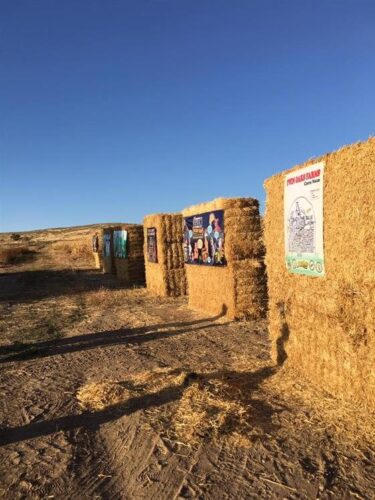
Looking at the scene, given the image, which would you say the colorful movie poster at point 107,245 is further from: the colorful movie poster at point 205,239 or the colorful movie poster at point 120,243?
the colorful movie poster at point 205,239

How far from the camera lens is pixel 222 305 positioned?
12.5m

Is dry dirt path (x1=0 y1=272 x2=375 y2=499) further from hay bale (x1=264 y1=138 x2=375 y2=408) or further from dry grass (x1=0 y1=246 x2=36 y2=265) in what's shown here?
dry grass (x1=0 y1=246 x2=36 y2=265)

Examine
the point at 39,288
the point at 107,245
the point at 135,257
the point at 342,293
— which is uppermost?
the point at 107,245

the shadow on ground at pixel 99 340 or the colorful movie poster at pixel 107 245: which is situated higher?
the colorful movie poster at pixel 107 245

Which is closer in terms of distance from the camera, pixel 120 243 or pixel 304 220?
pixel 304 220

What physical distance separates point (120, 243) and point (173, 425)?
63.1 ft

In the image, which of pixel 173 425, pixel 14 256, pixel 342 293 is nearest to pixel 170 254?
pixel 342 293

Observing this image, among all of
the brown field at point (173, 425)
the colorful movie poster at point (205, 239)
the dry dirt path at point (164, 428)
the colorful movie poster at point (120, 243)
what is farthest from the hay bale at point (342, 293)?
the colorful movie poster at point (120, 243)

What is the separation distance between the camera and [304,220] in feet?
21.9

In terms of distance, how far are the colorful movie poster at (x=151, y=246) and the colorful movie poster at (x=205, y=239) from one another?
Answer: 293 cm

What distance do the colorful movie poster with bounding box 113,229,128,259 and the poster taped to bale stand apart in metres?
16.0

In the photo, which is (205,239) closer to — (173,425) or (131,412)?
(131,412)

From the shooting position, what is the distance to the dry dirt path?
14.1ft

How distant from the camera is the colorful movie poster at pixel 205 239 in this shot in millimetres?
12305
